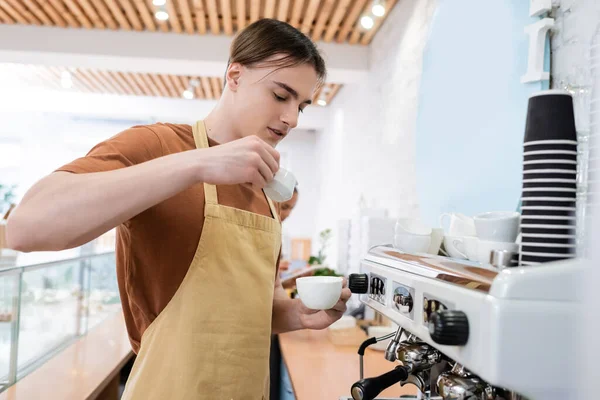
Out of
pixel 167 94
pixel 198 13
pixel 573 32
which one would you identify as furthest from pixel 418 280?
pixel 167 94

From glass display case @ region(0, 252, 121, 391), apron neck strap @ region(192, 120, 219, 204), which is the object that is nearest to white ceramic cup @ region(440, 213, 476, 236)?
apron neck strap @ region(192, 120, 219, 204)

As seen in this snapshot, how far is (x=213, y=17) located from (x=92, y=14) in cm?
103

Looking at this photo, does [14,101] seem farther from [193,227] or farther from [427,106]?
[193,227]

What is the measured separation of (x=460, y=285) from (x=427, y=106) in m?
2.09

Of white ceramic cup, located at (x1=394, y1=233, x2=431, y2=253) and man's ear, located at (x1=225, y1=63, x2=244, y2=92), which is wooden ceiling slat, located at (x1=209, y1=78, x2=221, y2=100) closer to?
man's ear, located at (x1=225, y1=63, x2=244, y2=92)

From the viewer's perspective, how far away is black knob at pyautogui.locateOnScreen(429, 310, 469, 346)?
0.58 m

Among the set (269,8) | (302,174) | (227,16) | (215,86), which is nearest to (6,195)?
(215,86)

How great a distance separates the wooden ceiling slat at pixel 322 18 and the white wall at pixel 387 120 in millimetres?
469

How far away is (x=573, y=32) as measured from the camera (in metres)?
1.41

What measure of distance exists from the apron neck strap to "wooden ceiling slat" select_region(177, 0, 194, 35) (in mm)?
3128

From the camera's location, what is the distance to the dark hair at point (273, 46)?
113 cm

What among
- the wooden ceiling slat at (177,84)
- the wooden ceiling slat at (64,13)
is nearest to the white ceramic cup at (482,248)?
the wooden ceiling slat at (64,13)

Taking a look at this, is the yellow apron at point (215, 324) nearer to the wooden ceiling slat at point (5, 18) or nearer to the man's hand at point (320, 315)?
the man's hand at point (320, 315)

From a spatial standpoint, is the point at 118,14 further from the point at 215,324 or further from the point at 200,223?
the point at 215,324
